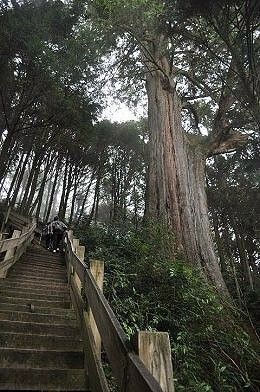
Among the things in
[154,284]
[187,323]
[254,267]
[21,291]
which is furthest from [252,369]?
[254,267]

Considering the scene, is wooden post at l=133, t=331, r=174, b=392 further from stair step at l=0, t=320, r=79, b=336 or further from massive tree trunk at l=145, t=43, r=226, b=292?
massive tree trunk at l=145, t=43, r=226, b=292

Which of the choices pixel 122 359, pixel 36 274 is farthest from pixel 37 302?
pixel 122 359

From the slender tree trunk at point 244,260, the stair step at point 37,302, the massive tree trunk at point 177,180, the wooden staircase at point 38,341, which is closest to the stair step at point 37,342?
the wooden staircase at point 38,341

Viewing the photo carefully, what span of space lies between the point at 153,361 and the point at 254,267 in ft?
61.6

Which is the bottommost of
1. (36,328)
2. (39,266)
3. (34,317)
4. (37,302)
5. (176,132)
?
(36,328)

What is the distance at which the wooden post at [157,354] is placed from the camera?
1.35 m

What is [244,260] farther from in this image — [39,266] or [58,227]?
[39,266]

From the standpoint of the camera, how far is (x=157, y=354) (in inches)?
53.9

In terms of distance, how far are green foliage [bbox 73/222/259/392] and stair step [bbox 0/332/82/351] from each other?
3.29 ft

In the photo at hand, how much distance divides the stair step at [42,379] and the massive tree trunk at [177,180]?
5.00m

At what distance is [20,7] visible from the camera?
11516 mm

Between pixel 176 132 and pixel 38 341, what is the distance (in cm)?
847

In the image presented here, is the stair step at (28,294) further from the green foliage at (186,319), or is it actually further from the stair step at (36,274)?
the stair step at (36,274)

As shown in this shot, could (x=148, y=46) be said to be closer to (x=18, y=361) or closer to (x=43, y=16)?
(x=43, y=16)
